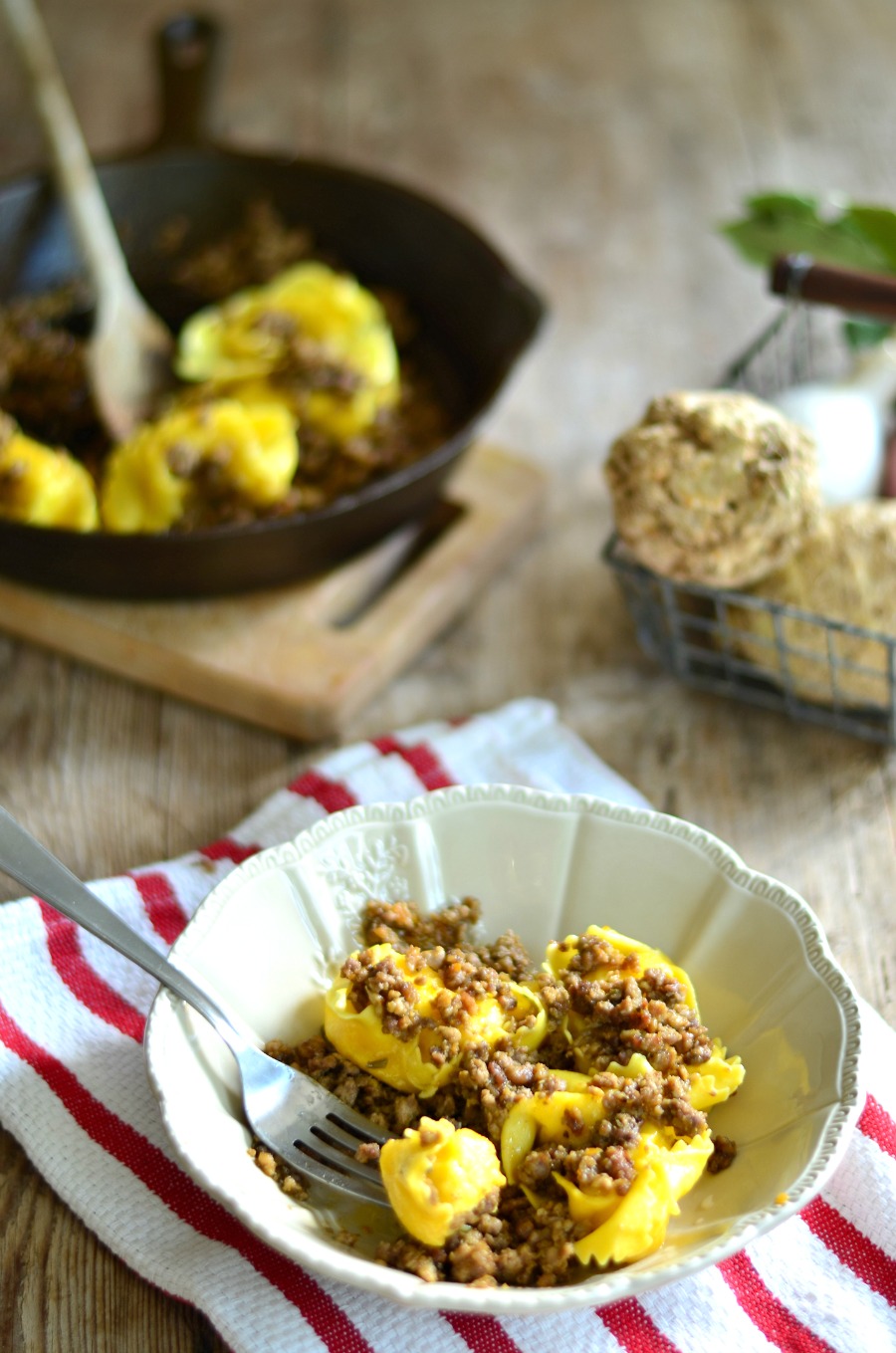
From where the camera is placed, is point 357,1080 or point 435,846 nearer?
point 357,1080

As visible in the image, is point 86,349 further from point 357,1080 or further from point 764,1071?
point 764,1071

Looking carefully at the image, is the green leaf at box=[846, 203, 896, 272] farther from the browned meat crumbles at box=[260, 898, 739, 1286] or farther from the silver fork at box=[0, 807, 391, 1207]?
the silver fork at box=[0, 807, 391, 1207]

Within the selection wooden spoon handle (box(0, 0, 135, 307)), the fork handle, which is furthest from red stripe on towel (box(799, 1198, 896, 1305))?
wooden spoon handle (box(0, 0, 135, 307))

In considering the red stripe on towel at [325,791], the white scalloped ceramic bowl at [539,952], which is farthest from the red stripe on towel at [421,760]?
the white scalloped ceramic bowl at [539,952]

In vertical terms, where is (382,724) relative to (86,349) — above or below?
below

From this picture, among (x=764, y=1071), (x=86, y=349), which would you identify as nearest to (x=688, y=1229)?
(x=764, y=1071)

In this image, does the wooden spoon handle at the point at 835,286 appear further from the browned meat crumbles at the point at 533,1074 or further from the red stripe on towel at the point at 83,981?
the red stripe on towel at the point at 83,981

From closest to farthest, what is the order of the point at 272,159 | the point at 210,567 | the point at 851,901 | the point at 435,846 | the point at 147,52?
1. the point at 435,846
2. the point at 851,901
3. the point at 210,567
4. the point at 272,159
5. the point at 147,52
